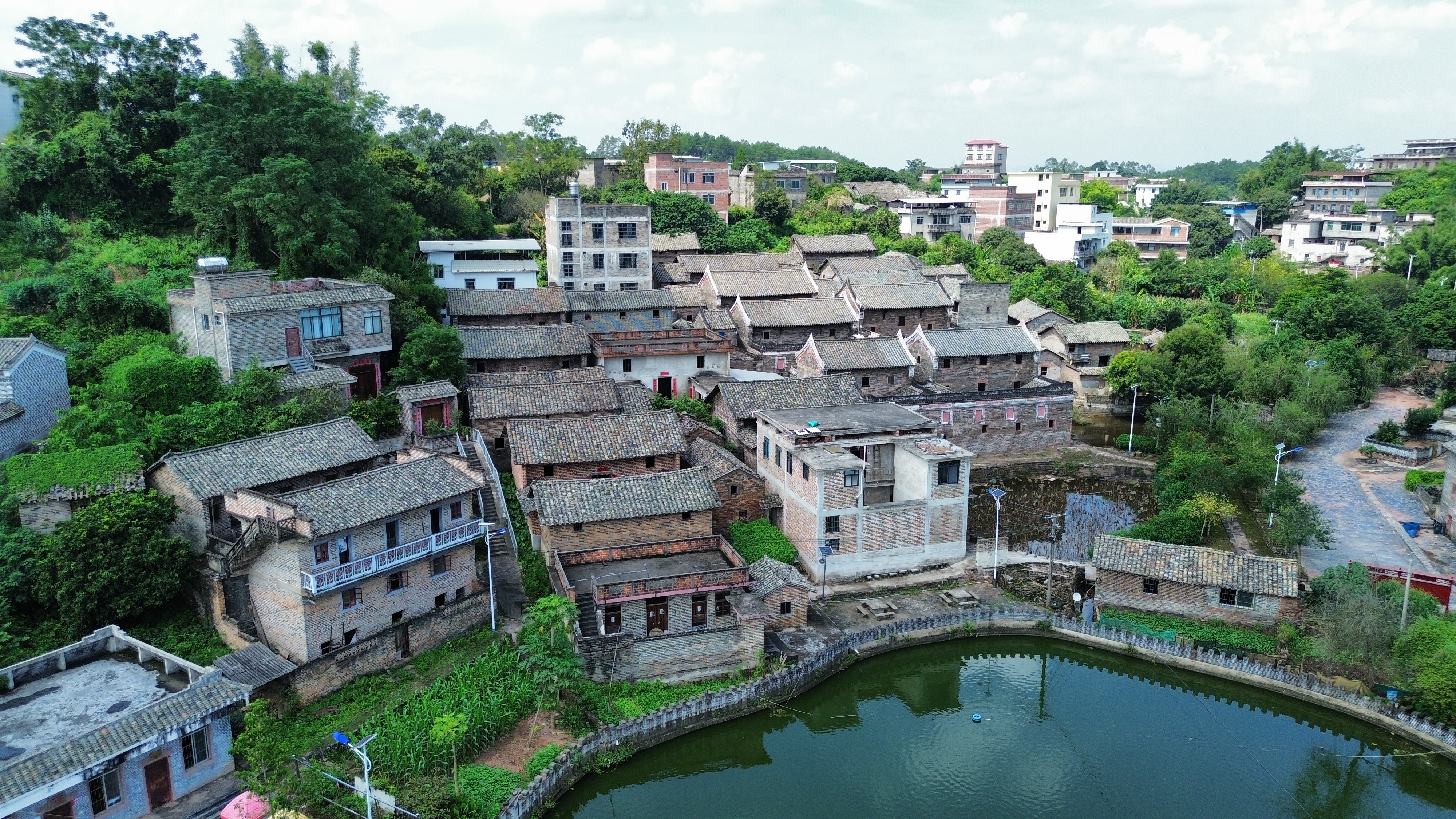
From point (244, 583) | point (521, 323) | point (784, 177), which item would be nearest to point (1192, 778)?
point (244, 583)

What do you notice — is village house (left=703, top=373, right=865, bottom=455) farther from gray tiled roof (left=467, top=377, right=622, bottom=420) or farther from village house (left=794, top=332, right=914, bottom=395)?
village house (left=794, top=332, right=914, bottom=395)

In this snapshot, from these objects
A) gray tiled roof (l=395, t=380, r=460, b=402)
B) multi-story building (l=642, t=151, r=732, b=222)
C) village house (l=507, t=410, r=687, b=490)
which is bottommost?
village house (l=507, t=410, r=687, b=490)

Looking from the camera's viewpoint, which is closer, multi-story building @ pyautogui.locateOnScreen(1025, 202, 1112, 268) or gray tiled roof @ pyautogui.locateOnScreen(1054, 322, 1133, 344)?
gray tiled roof @ pyautogui.locateOnScreen(1054, 322, 1133, 344)

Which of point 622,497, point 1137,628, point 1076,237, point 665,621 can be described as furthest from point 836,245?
point 665,621

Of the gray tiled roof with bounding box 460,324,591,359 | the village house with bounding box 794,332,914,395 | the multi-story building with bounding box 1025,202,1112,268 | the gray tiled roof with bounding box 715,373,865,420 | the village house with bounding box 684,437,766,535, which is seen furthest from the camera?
the multi-story building with bounding box 1025,202,1112,268

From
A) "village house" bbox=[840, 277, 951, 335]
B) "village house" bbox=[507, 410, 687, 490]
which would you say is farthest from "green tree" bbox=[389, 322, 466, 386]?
"village house" bbox=[840, 277, 951, 335]

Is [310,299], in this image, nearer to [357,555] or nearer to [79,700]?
[357,555]

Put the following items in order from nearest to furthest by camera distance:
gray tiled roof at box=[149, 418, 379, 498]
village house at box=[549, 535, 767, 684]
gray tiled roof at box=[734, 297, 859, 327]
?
village house at box=[549, 535, 767, 684]
gray tiled roof at box=[149, 418, 379, 498]
gray tiled roof at box=[734, 297, 859, 327]
